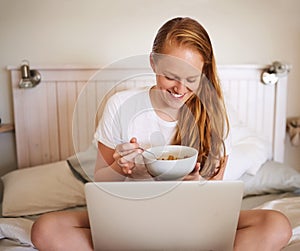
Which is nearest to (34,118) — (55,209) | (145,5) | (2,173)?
(2,173)

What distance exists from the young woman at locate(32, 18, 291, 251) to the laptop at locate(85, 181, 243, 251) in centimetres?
7

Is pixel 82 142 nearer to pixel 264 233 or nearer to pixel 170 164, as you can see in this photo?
pixel 170 164

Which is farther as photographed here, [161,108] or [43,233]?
[161,108]

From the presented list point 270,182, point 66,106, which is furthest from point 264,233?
point 66,106

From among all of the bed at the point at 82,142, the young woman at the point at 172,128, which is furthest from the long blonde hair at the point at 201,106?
the bed at the point at 82,142

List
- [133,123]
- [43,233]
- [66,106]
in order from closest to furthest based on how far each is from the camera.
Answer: [43,233], [133,123], [66,106]

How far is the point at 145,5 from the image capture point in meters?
1.77

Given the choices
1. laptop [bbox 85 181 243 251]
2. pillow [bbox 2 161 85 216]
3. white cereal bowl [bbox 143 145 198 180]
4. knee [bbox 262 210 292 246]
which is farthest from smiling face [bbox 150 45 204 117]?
pillow [bbox 2 161 85 216]

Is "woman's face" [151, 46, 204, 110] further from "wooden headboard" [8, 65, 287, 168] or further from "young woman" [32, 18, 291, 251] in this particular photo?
"wooden headboard" [8, 65, 287, 168]

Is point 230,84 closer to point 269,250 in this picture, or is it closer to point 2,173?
point 269,250

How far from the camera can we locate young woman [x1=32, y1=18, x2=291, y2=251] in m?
0.91

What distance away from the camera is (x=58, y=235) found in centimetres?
92

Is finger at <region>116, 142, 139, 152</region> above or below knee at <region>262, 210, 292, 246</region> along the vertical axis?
above

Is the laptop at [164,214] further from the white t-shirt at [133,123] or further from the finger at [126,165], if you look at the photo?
the white t-shirt at [133,123]
